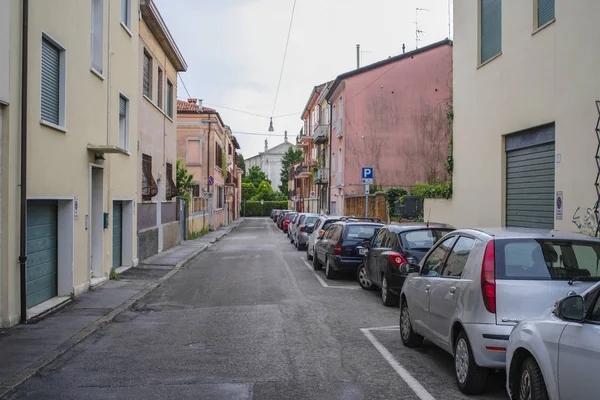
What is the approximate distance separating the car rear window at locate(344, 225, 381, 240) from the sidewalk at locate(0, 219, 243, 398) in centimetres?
486

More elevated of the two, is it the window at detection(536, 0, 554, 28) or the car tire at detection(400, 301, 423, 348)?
the window at detection(536, 0, 554, 28)

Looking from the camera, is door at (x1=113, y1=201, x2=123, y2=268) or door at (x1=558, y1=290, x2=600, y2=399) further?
door at (x1=113, y1=201, x2=123, y2=268)

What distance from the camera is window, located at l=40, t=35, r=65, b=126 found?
10578 mm

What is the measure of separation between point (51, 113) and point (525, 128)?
9.37 metres

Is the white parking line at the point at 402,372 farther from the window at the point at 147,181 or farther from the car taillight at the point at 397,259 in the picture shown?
the window at the point at 147,181

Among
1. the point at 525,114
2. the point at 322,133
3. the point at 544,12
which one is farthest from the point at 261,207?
the point at 544,12

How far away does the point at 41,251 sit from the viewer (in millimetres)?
10969

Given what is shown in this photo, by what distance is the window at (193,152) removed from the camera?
42906 millimetres

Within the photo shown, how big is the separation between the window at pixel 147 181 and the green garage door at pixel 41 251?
8.32 metres

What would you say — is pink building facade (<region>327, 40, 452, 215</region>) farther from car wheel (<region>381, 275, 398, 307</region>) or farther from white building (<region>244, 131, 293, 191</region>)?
white building (<region>244, 131, 293, 191</region>)

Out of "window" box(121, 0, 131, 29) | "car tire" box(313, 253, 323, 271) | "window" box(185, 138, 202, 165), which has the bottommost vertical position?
"car tire" box(313, 253, 323, 271)

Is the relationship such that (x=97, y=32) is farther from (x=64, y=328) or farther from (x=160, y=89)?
(x=160, y=89)

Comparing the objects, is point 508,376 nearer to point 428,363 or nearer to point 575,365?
point 575,365

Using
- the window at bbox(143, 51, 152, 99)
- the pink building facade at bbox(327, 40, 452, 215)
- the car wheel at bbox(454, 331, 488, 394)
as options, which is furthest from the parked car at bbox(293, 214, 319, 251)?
the car wheel at bbox(454, 331, 488, 394)
